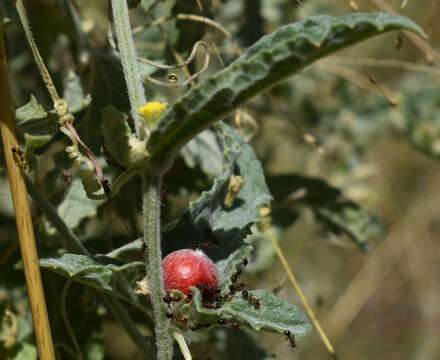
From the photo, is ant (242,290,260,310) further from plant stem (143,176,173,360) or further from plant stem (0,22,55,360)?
plant stem (0,22,55,360)

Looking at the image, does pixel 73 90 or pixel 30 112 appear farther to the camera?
pixel 73 90

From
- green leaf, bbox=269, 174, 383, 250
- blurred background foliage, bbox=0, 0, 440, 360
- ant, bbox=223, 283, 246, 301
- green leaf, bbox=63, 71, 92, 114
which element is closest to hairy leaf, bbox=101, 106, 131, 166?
blurred background foliage, bbox=0, 0, 440, 360

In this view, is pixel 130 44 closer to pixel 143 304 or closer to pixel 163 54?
pixel 143 304

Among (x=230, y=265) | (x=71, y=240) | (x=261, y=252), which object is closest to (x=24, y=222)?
(x=71, y=240)

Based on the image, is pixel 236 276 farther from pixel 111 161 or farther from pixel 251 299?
pixel 111 161

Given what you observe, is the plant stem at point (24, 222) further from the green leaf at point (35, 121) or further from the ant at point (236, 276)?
the ant at point (236, 276)

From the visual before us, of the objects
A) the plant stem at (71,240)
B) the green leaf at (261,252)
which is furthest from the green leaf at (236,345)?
the plant stem at (71,240)

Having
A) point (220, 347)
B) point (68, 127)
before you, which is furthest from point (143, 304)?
point (220, 347)
